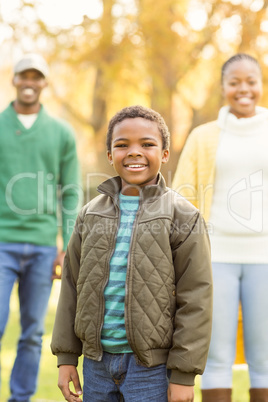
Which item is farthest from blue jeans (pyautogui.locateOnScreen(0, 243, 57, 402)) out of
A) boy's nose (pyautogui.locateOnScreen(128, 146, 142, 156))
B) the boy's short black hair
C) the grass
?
boy's nose (pyautogui.locateOnScreen(128, 146, 142, 156))

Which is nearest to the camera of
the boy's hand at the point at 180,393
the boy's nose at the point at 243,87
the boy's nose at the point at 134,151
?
the boy's hand at the point at 180,393

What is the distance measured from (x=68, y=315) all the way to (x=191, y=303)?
0.54 metres

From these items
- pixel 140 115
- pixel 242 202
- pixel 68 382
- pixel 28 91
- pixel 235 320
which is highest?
pixel 28 91

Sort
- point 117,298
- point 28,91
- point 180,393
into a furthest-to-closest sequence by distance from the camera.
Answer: point 28,91 → point 117,298 → point 180,393

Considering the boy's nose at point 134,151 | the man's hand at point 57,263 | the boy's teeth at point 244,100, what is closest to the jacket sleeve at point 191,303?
the boy's nose at point 134,151

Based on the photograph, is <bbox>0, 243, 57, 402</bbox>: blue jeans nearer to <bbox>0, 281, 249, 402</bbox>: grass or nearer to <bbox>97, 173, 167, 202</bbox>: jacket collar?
<bbox>0, 281, 249, 402</bbox>: grass

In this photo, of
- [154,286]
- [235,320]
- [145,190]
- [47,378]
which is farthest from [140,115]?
[47,378]

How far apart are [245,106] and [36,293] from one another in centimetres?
165

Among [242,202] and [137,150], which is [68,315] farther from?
[242,202]

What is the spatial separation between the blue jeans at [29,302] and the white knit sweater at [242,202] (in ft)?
3.63

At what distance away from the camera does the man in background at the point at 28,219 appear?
348cm

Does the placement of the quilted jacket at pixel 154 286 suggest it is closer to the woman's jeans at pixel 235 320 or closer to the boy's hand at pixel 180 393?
the boy's hand at pixel 180 393

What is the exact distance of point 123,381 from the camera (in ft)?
7.22

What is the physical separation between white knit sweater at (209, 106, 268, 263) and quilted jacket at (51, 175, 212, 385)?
0.75m
